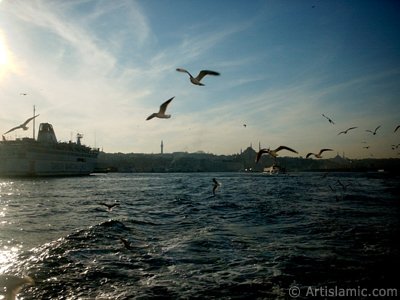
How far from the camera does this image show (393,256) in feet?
33.1

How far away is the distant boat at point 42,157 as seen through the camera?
9125 cm

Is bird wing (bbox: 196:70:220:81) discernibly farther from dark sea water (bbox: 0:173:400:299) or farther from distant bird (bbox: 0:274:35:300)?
distant bird (bbox: 0:274:35:300)

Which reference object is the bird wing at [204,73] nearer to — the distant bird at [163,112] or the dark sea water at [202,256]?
the distant bird at [163,112]

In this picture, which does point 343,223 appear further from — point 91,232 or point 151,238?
point 91,232

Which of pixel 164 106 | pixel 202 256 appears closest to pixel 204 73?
pixel 164 106

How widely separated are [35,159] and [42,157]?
3.09 meters

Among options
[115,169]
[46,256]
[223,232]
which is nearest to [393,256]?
[223,232]

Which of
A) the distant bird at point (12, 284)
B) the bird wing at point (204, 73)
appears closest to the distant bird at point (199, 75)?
the bird wing at point (204, 73)

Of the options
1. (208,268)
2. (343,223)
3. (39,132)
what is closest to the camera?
(208,268)

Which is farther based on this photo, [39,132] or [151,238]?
[39,132]

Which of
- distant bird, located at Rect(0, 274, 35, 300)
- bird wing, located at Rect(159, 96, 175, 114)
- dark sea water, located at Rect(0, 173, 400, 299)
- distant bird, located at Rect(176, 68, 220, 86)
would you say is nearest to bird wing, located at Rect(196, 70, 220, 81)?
distant bird, located at Rect(176, 68, 220, 86)

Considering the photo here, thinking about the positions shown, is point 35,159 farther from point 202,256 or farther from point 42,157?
point 202,256

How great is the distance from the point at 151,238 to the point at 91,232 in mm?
2847

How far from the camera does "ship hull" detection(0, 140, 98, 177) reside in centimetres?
9112
